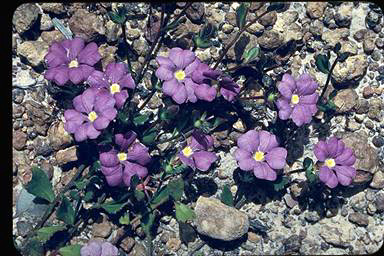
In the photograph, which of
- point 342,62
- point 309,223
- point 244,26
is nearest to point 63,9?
point 244,26

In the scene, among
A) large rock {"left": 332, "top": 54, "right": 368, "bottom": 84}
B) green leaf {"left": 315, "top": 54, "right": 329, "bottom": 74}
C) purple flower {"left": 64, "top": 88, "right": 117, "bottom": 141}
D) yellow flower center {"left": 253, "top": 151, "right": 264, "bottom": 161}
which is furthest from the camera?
large rock {"left": 332, "top": 54, "right": 368, "bottom": 84}

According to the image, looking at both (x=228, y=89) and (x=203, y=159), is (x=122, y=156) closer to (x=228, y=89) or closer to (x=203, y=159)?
(x=203, y=159)

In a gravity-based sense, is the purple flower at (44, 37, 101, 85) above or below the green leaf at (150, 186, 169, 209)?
above

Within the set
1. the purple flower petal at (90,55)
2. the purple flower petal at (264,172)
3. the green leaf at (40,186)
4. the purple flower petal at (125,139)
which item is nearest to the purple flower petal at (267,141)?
the purple flower petal at (264,172)

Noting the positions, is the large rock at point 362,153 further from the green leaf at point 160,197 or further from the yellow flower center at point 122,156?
the yellow flower center at point 122,156

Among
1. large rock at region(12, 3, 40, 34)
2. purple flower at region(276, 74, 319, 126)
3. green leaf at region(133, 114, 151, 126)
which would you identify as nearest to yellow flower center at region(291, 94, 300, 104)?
purple flower at region(276, 74, 319, 126)

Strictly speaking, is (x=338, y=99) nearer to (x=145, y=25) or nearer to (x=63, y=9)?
(x=145, y=25)

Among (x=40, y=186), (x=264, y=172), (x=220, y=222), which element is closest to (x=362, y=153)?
(x=264, y=172)

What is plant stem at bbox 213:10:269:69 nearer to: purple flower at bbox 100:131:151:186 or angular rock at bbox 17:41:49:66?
purple flower at bbox 100:131:151:186
